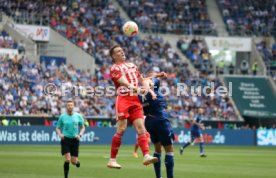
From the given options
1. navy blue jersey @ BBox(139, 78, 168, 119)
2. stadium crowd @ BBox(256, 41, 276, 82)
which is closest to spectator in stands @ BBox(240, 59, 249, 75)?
stadium crowd @ BBox(256, 41, 276, 82)

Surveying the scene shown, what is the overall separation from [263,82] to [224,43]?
5.01 metres

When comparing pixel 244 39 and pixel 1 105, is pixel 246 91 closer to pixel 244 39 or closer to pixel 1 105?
pixel 244 39

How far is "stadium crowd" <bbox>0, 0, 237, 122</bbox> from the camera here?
48375 mm

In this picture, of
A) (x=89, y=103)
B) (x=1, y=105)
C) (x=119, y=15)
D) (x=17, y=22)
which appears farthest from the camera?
(x=119, y=15)

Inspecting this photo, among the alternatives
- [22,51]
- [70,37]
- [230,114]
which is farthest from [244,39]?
[22,51]

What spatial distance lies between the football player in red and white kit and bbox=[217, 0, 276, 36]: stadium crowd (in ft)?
171

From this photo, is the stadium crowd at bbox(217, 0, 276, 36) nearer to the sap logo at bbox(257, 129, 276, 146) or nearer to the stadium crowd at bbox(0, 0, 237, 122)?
the stadium crowd at bbox(0, 0, 237, 122)

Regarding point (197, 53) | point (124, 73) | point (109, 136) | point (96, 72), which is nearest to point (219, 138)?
point (109, 136)

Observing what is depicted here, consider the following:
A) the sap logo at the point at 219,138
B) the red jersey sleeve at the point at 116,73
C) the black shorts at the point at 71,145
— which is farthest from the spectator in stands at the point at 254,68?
the red jersey sleeve at the point at 116,73

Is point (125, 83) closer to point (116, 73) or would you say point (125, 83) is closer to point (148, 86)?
point (116, 73)

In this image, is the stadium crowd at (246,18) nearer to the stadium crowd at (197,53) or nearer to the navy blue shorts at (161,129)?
the stadium crowd at (197,53)

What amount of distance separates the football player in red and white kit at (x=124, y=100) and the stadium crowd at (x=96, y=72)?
103 feet

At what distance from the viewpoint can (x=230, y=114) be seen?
59.2 meters

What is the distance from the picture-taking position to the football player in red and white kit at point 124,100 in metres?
15.9
